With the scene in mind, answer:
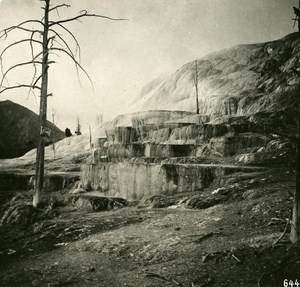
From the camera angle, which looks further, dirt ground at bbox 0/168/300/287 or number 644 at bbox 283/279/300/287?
dirt ground at bbox 0/168/300/287

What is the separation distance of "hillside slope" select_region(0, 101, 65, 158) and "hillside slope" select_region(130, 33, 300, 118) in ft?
70.0

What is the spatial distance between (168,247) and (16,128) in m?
62.6

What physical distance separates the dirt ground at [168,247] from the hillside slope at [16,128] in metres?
50.8

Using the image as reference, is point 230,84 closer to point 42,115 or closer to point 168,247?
point 42,115

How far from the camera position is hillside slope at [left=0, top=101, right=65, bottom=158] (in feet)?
195

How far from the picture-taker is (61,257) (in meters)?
6.78

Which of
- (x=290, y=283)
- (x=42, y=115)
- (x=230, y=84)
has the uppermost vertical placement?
(x=230, y=84)

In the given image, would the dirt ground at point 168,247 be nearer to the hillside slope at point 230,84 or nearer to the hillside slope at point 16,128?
the hillside slope at point 230,84

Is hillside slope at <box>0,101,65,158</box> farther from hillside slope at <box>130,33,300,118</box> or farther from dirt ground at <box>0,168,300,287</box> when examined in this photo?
dirt ground at <box>0,168,300,287</box>

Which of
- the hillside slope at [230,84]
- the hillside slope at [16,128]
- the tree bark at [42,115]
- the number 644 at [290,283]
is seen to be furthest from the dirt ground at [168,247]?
the hillside slope at [16,128]

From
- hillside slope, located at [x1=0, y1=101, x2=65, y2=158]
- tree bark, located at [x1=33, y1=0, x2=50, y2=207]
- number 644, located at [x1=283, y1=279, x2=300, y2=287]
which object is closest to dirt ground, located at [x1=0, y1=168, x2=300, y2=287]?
number 644, located at [x1=283, y1=279, x2=300, y2=287]

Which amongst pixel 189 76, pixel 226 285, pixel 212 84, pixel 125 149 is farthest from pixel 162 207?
pixel 189 76

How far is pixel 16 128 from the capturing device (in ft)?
207

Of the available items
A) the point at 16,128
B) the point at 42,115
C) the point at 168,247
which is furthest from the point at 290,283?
the point at 16,128
